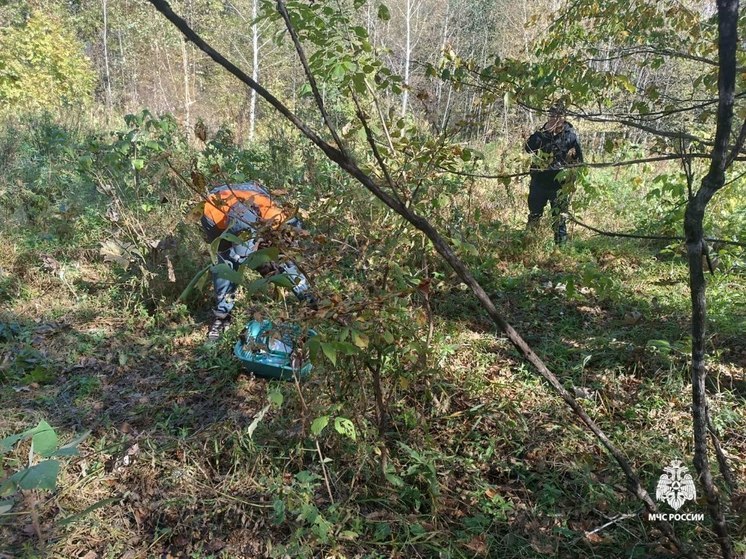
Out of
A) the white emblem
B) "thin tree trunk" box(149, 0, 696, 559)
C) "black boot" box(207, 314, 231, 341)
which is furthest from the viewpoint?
"black boot" box(207, 314, 231, 341)

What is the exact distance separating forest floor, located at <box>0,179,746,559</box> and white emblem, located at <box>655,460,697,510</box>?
115 millimetres

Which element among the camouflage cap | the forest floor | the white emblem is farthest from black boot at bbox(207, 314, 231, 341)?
the white emblem

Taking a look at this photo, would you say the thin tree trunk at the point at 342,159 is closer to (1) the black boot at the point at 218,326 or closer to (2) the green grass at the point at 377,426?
(2) the green grass at the point at 377,426

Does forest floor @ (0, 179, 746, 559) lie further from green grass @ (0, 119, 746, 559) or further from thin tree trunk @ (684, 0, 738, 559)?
thin tree trunk @ (684, 0, 738, 559)

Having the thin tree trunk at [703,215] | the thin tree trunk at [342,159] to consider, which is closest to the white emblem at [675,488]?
the thin tree trunk at [703,215]

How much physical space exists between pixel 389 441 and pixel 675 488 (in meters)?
1.29

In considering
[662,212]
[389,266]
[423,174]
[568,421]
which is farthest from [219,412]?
[662,212]

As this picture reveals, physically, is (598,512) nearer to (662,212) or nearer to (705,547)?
(705,547)

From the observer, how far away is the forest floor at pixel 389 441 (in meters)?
2.05

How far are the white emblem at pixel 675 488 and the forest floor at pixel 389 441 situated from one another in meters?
0.12

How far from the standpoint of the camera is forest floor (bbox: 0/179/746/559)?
2.05 metres

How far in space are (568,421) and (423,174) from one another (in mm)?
1598

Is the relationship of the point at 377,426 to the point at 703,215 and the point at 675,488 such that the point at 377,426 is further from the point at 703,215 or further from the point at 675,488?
the point at 703,215

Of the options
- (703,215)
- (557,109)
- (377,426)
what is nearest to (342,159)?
(703,215)
